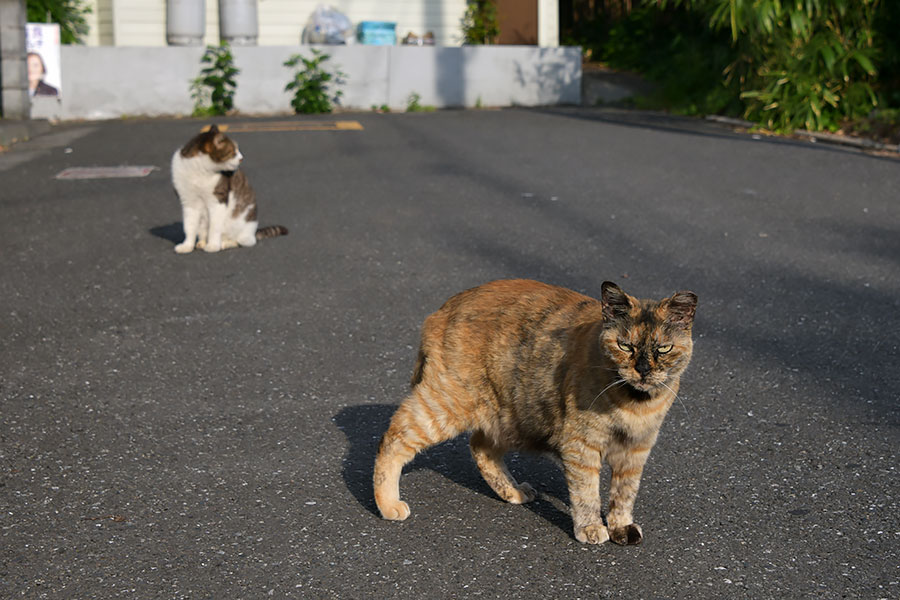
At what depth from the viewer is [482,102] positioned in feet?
66.5

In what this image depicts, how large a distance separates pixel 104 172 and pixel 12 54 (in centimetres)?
498

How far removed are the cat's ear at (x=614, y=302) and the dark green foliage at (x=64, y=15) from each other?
1744 centimetres

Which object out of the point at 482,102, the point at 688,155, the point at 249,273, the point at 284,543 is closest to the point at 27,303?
the point at 249,273

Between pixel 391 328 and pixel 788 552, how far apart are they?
2999 millimetres

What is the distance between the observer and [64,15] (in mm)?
19219

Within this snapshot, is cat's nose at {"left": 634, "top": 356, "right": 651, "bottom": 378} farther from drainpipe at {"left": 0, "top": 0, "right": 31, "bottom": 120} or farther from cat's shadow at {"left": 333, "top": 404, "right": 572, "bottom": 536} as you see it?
drainpipe at {"left": 0, "top": 0, "right": 31, "bottom": 120}

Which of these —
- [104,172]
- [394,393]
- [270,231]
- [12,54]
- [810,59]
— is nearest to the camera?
[394,393]

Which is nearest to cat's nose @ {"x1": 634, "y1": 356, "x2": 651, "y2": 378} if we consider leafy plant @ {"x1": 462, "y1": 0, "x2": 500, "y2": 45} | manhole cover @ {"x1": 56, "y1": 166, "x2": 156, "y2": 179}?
manhole cover @ {"x1": 56, "y1": 166, "x2": 156, "y2": 179}

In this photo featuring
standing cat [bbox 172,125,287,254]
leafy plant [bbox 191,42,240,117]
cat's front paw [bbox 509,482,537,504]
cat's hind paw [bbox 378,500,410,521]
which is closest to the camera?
cat's hind paw [bbox 378,500,410,521]

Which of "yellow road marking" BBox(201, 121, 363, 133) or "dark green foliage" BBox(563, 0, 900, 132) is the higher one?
"dark green foliage" BBox(563, 0, 900, 132)

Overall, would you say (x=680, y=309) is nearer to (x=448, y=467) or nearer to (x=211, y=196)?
(x=448, y=467)

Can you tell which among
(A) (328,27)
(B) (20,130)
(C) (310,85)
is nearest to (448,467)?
(B) (20,130)

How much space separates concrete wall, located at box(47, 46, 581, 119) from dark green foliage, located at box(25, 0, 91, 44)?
3.96 feet

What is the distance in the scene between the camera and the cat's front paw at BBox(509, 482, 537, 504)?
3602 millimetres
